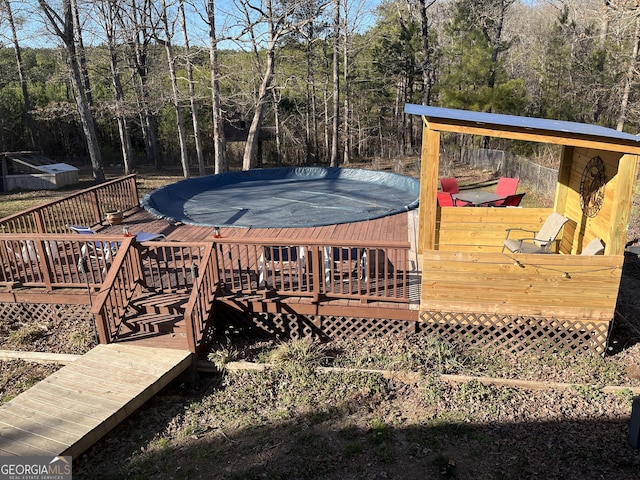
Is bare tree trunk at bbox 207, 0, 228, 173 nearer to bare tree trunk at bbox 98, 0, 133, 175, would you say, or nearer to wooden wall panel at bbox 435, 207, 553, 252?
bare tree trunk at bbox 98, 0, 133, 175

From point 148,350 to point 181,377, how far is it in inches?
18.9

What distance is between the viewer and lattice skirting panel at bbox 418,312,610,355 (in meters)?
4.92

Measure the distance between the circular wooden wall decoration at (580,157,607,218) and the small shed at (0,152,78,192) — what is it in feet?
54.7

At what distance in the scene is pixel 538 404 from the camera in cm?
412

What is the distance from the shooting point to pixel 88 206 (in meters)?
10.0

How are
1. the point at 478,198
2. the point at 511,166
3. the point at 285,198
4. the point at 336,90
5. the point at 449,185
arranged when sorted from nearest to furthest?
1. the point at 478,198
2. the point at 449,185
3. the point at 285,198
4. the point at 511,166
5. the point at 336,90

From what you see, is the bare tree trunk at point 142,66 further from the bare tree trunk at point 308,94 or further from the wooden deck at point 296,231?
the wooden deck at point 296,231

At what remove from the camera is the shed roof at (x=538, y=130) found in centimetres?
474

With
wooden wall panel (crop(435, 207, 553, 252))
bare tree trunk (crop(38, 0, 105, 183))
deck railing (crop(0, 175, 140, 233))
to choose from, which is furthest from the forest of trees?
wooden wall panel (crop(435, 207, 553, 252))

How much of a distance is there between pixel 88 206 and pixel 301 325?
6956 millimetres

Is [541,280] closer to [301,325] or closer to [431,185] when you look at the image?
[431,185]

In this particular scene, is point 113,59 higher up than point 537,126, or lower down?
higher up

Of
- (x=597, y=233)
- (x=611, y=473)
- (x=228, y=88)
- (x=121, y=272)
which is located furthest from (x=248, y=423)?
(x=228, y=88)

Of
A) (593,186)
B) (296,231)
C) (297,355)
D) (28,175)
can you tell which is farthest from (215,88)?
(297,355)
